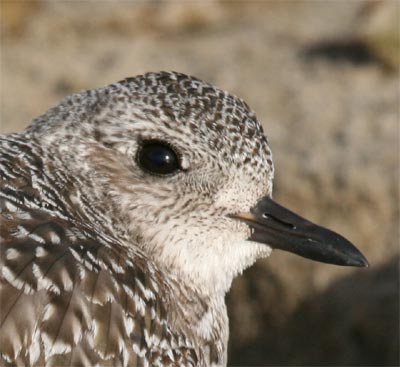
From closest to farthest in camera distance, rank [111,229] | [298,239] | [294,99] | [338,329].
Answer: [111,229]
[298,239]
[338,329]
[294,99]

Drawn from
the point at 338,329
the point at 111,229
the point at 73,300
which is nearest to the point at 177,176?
the point at 111,229

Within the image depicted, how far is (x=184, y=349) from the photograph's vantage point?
4242 millimetres

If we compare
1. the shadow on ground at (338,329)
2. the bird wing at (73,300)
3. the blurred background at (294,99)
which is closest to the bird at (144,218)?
the bird wing at (73,300)

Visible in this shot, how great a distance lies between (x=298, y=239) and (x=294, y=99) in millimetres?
5249

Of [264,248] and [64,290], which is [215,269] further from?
[64,290]

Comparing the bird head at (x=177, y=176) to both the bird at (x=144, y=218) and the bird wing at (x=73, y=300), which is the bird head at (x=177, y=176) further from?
the bird wing at (x=73, y=300)

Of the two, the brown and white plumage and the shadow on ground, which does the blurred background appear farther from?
the brown and white plumage

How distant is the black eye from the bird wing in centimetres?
38

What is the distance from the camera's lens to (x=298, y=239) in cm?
462

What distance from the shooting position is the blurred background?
7992 mm

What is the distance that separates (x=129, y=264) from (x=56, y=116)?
2.83 feet

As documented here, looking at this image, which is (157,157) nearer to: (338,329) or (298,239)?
(298,239)

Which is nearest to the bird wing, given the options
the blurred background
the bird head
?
the bird head

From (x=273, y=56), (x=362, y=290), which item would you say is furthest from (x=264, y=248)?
(x=273, y=56)
